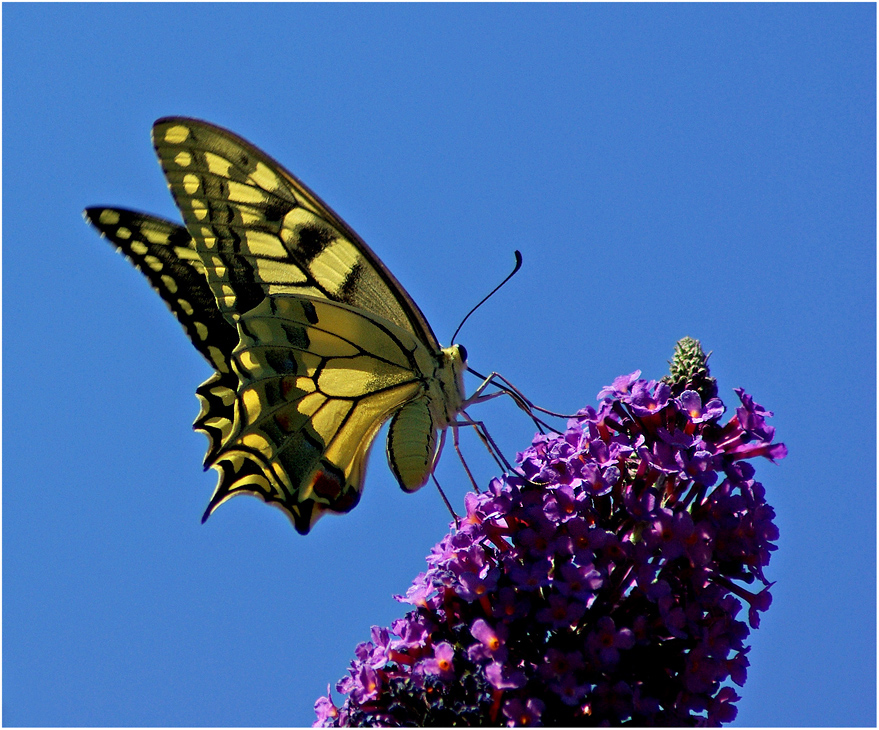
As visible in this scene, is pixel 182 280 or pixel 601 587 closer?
pixel 601 587

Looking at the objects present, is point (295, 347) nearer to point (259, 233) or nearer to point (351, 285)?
point (351, 285)

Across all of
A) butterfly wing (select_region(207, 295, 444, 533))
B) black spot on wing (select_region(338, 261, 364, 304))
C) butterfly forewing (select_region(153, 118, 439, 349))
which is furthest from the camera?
black spot on wing (select_region(338, 261, 364, 304))

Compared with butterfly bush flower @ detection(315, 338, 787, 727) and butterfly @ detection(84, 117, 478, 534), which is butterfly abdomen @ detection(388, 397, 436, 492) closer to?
butterfly @ detection(84, 117, 478, 534)

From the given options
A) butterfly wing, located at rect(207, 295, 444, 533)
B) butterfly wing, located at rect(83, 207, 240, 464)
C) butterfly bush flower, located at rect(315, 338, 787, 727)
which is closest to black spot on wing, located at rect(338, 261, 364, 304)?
butterfly wing, located at rect(207, 295, 444, 533)

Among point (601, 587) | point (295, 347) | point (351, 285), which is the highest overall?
point (351, 285)

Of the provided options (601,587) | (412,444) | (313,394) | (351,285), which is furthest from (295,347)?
(601,587)

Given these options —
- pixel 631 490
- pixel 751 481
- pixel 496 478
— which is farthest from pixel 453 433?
pixel 751 481

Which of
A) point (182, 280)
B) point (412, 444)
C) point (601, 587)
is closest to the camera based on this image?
point (601, 587)
